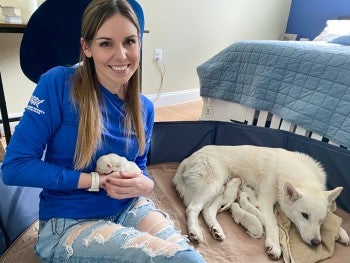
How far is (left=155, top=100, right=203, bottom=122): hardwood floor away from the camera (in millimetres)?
2815

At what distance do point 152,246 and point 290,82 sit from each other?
4.72 feet

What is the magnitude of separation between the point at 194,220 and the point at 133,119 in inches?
22.5

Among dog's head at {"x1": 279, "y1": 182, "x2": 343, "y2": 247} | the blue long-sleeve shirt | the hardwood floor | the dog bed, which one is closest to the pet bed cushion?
the dog bed

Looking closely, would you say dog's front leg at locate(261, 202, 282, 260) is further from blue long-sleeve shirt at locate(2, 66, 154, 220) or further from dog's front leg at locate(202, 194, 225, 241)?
blue long-sleeve shirt at locate(2, 66, 154, 220)

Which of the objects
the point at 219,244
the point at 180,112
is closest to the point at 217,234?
the point at 219,244

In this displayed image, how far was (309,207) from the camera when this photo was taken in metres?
1.16

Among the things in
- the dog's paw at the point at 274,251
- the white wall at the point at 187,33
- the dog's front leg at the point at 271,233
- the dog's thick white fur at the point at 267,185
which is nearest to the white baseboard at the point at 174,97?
the white wall at the point at 187,33

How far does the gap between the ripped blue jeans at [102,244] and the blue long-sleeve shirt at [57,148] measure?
0.05m

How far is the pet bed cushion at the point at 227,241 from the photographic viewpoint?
1172 millimetres

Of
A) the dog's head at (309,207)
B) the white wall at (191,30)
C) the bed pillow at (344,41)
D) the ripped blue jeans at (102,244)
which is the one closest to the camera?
the ripped blue jeans at (102,244)

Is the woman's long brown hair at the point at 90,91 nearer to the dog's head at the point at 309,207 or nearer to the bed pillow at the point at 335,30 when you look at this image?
the dog's head at the point at 309,207

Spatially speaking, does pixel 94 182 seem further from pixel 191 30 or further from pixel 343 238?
pixel 191 30

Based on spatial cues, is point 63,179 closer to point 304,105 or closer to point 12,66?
point 304,105

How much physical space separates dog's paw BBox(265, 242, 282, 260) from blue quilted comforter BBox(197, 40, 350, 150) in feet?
2.20
